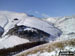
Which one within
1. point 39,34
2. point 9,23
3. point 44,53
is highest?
point 9,23

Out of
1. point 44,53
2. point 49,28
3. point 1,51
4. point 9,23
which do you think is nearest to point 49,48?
point 44,53

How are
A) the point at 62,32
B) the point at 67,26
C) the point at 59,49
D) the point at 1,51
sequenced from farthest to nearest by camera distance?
the point at 67,26 → the point at 62,32 → the point at 1,51 → the point at 59,49

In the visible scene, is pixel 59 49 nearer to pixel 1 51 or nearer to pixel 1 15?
pixel 1 51

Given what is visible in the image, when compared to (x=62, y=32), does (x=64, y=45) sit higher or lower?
lower

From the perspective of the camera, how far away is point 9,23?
172 feet

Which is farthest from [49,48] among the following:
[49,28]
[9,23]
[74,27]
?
[74,27]

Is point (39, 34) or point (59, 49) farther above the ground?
point (39, 34)

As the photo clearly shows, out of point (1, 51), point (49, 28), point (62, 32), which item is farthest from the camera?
point (62, 32)

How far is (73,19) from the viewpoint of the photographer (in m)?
64.1

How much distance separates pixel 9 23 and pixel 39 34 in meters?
10.7

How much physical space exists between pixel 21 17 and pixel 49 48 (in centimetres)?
3196

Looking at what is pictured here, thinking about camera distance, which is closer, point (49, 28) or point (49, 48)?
point (49, 48)

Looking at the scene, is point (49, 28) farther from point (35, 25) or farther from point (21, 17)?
point (21, 17)

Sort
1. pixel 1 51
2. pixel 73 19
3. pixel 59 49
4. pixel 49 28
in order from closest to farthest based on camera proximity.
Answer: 1. pixel 59 49
2. pixel 1 51
3. pixel 49 28
4. pixel 73 19
